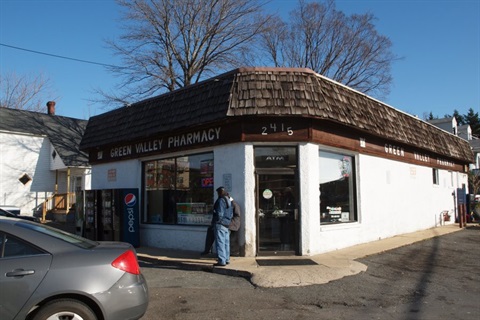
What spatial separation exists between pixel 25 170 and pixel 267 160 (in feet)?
69.0

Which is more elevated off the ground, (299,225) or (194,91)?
(194,91)

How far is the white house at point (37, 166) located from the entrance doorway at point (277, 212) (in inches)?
677

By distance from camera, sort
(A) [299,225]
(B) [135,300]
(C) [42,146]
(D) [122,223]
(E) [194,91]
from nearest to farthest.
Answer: (B) [135,300] → (A) [299,225] → (E) [194,91] → (D) [122,223] → (C) [42,146]

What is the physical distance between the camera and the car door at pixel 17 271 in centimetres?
406

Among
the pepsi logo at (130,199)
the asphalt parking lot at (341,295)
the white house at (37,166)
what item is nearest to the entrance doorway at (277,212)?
the asphalt parking lot at (341,295)

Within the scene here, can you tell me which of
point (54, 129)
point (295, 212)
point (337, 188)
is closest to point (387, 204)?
point (337, 188)

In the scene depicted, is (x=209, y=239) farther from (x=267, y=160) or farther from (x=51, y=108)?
(x=51, y=108)

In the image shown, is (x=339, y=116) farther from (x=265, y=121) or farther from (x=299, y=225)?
(x=299, y=225)

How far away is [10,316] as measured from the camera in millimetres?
4062

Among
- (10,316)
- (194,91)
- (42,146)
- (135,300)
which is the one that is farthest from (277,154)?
(42,146)

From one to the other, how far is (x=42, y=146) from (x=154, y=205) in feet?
57.6

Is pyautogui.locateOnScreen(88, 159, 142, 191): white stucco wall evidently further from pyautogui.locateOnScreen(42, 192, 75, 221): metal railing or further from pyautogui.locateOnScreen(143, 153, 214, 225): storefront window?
pyautogui.locateOnScreen(42, 192, 75, 221): metal railing

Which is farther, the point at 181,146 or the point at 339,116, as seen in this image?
the point at 181,146

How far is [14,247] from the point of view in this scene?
4.35 metres
